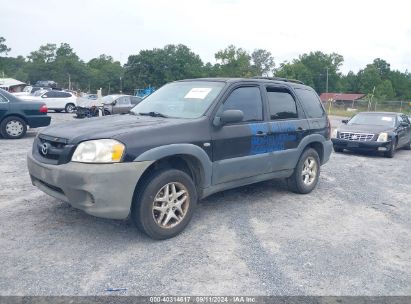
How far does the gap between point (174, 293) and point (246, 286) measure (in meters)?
0.62

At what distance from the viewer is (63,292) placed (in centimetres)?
301

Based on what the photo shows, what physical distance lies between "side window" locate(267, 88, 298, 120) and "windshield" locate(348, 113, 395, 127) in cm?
714

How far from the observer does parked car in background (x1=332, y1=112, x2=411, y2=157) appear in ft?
35.2

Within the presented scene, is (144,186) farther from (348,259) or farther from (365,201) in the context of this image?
(365,201)

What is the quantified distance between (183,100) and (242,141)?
0.92 metres

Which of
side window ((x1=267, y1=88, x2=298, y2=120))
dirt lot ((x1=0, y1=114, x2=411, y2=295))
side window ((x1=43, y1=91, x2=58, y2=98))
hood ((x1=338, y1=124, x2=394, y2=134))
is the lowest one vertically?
dirt lot ((x1=0, y1=114, x2=411, y2=295))

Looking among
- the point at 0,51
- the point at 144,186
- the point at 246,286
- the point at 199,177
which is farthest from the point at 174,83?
the point at 0,51

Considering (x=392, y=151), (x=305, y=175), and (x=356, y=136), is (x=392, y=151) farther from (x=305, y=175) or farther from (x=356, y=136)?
(x=305, y=175)

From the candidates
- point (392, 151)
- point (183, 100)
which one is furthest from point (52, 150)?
point (392, 151)

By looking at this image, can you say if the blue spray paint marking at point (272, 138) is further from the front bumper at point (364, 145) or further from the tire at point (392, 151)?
the tire at point (392, 151)

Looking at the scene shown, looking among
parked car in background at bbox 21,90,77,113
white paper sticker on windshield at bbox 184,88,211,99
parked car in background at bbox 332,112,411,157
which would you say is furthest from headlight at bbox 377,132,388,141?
parked car in background at bbox 21,90,77,113

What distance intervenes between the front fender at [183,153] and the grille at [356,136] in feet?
25.7

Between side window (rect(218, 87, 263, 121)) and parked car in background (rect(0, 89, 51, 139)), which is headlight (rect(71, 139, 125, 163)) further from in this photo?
parked car in background (rect(0, 89, 51, 139))

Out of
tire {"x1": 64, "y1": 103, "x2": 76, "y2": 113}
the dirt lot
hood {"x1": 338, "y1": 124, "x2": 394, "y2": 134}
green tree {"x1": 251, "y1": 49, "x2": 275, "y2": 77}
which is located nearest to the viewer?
the dirt lot
